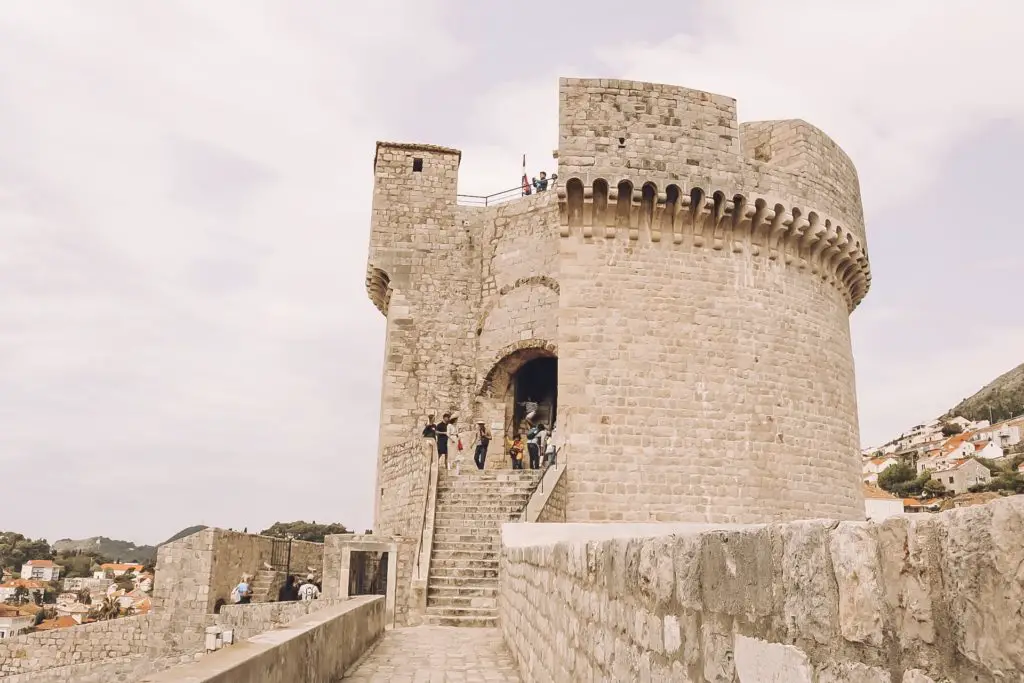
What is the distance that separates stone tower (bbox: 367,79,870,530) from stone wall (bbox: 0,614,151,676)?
11.0 meters

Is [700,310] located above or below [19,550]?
above

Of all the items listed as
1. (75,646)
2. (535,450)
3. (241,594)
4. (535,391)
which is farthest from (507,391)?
(75,646)

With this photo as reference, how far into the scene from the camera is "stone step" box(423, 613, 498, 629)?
10422mm

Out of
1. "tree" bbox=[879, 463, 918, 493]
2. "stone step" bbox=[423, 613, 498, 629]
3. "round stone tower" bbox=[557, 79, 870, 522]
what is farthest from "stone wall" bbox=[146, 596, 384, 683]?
"tree" bbox=[879, 463, 918, 493]

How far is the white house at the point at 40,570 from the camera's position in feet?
207

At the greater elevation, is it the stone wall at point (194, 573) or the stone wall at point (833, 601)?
the stone wall at point (833, 601)

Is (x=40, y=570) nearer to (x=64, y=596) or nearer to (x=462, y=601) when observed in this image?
(x=64, y=596)

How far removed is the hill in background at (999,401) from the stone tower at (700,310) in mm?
59099

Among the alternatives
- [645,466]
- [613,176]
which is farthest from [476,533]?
[613,176]

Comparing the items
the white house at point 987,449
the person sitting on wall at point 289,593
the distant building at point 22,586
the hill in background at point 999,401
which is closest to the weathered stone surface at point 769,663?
the person sitting on wall at point 289,593

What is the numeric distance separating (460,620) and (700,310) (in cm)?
605

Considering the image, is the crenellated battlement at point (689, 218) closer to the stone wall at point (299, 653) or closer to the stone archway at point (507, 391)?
the stone archway at point (507, 391)

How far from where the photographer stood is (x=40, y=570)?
65.2 meters

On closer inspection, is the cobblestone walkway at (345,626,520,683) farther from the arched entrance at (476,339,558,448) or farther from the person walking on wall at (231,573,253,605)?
the arched entrance at (476,339,558,448)
